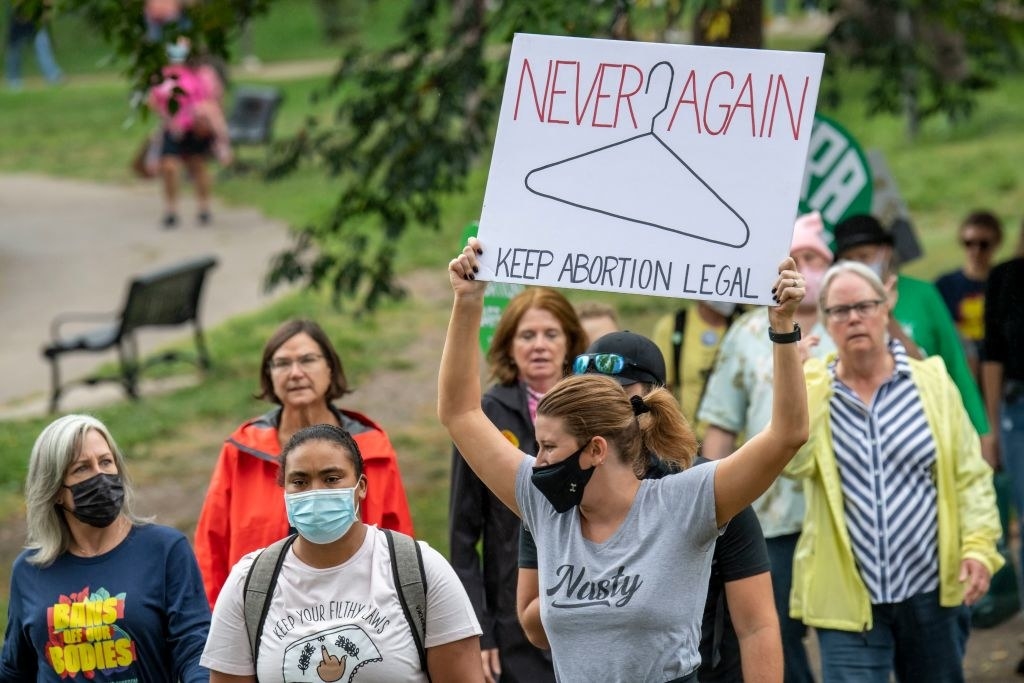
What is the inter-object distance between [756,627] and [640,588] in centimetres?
56

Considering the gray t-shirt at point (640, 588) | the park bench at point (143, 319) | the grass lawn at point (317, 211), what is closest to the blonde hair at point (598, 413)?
the gray t-shirt at point (640, 588)

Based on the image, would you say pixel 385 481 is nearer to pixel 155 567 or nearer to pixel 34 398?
pixel 155 567

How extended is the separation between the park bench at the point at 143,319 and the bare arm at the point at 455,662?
8.74 m

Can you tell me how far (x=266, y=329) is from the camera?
50.0ft

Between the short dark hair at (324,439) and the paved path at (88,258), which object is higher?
the paved path at (88,258)

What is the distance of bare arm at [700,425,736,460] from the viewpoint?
20.2ft

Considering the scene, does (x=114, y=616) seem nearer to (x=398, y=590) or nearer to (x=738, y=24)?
(x=398, y=590)

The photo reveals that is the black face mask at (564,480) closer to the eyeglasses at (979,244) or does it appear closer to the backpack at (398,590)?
the backpack at (398,590)

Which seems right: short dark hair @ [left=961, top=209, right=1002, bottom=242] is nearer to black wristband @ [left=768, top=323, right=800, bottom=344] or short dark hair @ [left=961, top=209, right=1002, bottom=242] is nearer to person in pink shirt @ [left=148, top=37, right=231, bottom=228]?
black wristband @ [left=768, top=323, right=800, bottom=344]

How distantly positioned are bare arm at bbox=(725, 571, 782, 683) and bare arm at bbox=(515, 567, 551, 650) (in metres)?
0.51

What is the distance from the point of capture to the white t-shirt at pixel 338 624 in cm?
427

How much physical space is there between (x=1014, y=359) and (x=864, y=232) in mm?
1107

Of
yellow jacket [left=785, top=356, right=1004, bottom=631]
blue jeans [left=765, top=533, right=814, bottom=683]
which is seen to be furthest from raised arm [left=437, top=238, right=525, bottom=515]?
blue jeans [left=765, top=533, right=814, bottom=683]

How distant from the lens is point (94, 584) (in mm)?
4742
